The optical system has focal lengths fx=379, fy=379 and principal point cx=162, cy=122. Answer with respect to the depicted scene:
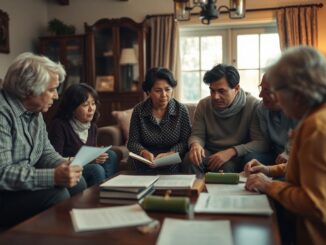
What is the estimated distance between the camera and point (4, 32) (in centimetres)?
432

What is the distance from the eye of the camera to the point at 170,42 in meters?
4.53

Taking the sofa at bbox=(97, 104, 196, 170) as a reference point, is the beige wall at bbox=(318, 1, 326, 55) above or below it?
above

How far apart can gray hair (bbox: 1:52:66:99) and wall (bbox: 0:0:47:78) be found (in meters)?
2.97

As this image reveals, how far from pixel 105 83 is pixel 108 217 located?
11.7ft

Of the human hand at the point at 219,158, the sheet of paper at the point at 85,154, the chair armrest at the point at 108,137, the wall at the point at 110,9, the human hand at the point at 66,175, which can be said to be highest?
the wall at the point at 110,9

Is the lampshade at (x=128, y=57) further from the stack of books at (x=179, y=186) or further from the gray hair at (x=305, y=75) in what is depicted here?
the gray hair at (x=305, y=75)

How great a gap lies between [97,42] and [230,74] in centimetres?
276

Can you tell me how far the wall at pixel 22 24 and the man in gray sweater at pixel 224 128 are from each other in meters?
2.92

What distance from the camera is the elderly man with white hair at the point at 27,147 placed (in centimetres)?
152

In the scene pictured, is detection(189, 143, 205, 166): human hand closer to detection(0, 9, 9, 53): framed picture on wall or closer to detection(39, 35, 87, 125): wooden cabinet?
detection(39, 35, 87, 125): wooden cabinet

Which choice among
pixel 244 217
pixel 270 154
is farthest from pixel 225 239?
pixel 270 154

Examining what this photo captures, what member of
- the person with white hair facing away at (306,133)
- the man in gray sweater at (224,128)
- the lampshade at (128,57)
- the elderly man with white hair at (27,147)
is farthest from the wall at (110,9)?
the person with white hair facing away at (306,133)

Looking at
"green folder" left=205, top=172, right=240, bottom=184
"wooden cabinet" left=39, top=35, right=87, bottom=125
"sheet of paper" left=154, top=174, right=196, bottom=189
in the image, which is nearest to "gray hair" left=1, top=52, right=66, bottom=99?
"sheet of paper" left=154, top=174, right=196, bottom=189

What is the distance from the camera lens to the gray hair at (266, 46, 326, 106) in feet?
3.48
